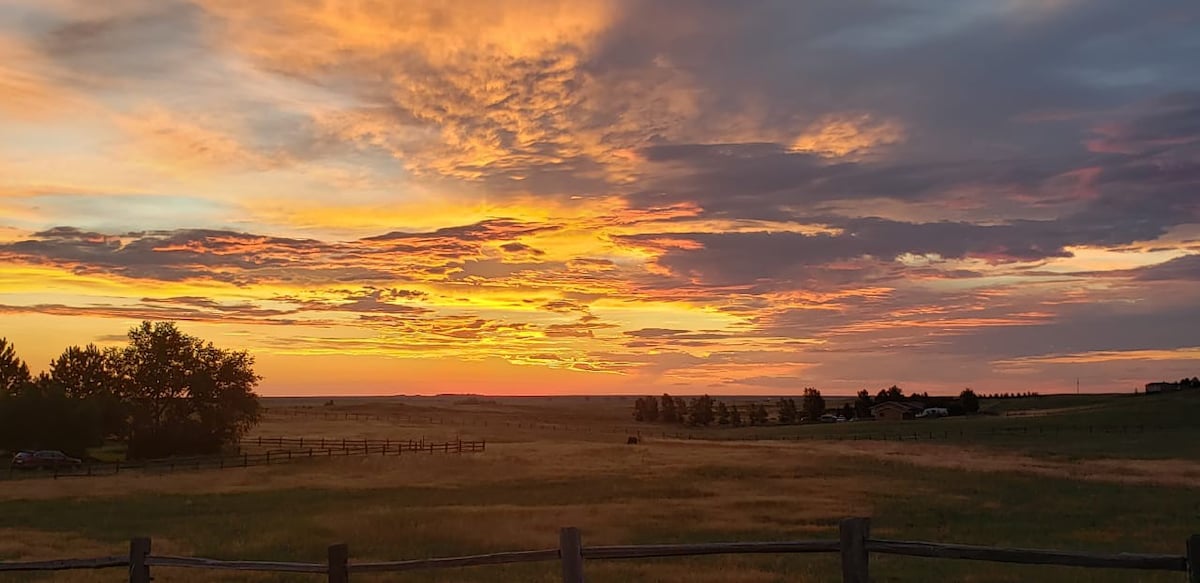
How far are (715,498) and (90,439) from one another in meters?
62.9

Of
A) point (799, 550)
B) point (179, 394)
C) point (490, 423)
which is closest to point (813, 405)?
point (490, 423)

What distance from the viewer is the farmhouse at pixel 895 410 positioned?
170750 millimetres

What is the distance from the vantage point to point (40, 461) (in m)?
69.2

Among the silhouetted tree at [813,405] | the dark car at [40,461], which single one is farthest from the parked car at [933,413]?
the dark car at [40,461]

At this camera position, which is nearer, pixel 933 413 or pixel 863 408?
pixel 933 413

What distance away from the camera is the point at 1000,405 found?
192 meters

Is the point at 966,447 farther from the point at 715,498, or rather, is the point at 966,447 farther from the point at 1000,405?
the point at 1000,405

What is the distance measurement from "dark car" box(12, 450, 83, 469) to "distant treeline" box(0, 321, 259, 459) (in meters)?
9.76

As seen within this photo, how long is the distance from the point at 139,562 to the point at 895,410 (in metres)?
175

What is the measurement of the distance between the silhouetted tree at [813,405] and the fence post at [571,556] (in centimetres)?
17822

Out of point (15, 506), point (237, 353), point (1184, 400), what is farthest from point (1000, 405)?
point (15, 506)

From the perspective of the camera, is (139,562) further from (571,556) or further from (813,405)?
(813,405)

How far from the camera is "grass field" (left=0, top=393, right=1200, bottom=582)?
22.1 m

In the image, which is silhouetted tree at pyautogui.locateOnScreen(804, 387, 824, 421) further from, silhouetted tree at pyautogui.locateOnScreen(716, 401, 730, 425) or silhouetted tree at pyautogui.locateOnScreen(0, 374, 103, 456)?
silhouetted tree at pyautogui.locateOnScreen(0, 374, 103, 456)
